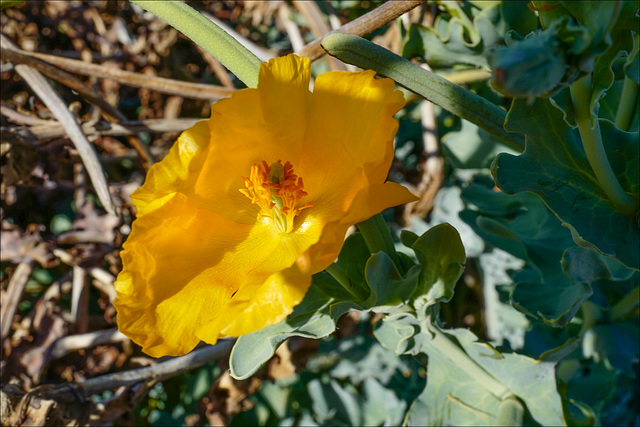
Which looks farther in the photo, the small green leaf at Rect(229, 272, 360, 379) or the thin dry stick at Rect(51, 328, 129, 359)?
the thin dry stick at Rect(51, 328, 129, 359)

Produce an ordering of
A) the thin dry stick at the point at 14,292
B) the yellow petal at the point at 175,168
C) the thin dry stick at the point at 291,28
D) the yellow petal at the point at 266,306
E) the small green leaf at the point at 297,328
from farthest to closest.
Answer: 1. the thin dry stick at the point at 291,28
2. the thin dry stick at the point at 14,292
3. the small green leaf at the point at 297,328
4. the yellow petal at the point at 175,168
5. the yellow petal at the point at 266,306

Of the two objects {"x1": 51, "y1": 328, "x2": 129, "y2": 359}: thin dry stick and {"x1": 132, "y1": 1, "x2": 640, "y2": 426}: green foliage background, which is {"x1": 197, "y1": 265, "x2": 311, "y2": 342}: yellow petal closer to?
{"x1": 132, "y1": 1, "x2": 640, "y2": 426}: green foliage background

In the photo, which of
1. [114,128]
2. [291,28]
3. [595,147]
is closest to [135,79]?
[114,128]

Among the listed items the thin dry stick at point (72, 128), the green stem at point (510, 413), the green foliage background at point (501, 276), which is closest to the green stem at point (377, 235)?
the green foliage background at point (501, 276)

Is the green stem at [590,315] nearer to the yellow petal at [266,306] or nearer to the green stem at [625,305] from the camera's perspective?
the green stem at [625,305]

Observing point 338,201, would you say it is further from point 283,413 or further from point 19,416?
point 283,413

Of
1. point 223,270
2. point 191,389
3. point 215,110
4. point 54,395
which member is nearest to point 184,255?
point 223,270

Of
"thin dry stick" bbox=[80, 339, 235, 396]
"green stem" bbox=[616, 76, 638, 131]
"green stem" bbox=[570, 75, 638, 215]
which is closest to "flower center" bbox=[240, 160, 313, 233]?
"green stem" bbox=[570, 75, 638, 215]
